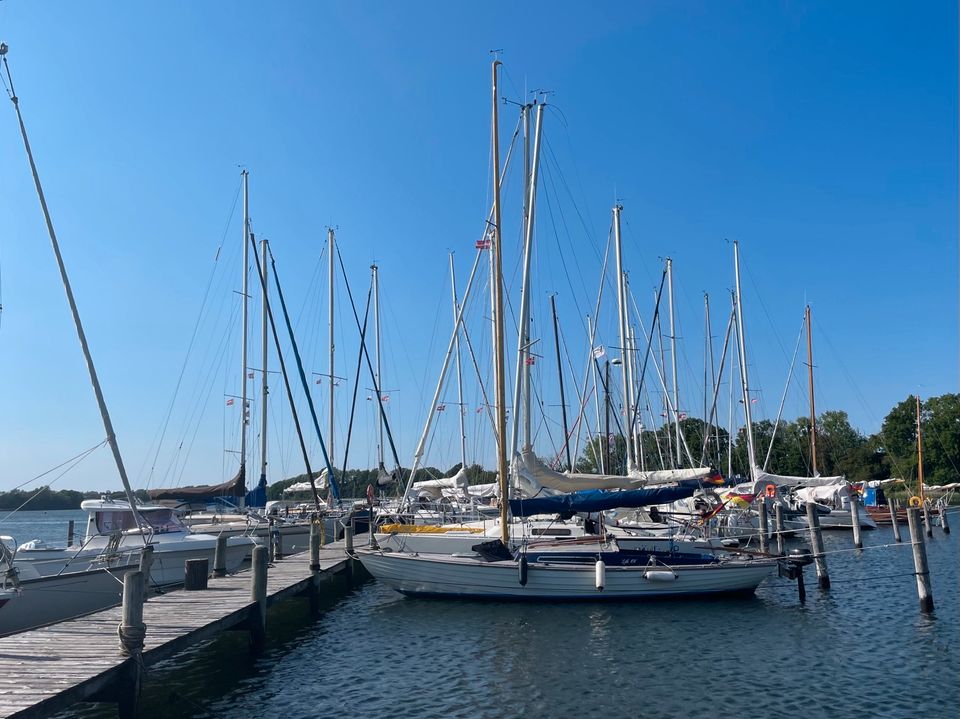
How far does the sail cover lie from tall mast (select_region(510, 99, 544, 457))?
14.7 metres

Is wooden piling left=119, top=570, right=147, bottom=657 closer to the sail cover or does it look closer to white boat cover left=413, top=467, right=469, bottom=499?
the sail cover

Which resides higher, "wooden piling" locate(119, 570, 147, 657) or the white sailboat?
"wooden piling" locate(119, 570, 147, 657)

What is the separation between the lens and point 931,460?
280ft

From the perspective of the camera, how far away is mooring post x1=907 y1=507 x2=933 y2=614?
63.1 feet

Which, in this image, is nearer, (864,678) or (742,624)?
(864,678)

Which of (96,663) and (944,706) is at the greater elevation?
(96,663)

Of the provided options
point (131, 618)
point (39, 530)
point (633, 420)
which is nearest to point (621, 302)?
point (633, 420)

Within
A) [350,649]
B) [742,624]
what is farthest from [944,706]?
[350,649]

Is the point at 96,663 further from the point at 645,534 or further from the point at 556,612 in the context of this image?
the point at 645,534

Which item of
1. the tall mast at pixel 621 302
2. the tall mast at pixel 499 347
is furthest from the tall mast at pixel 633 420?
the tall mast at pixel 499 347

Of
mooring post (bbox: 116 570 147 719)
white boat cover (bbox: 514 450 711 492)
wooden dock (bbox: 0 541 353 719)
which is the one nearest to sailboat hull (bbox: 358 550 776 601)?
white boat cover (bbox: 514 450 711 492)

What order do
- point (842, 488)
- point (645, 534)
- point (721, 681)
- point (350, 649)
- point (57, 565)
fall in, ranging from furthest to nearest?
point (842, 488) → point (645, 534) → point (57, 565) → point (350, 649) → point (721, 681)

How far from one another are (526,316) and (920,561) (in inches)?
542

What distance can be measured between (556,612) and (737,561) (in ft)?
19.6
